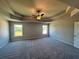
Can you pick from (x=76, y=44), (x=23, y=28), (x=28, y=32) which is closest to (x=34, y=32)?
(x=28, y=32)

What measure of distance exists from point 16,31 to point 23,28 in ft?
2.87

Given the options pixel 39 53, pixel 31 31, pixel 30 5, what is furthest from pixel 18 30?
pixel 30 5

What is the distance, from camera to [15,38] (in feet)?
28.3

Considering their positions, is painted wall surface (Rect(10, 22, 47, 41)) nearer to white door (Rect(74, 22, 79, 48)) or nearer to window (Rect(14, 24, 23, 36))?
window (Rect(14, 24, 23, 36))

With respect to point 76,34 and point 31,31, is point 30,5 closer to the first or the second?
point 76,34

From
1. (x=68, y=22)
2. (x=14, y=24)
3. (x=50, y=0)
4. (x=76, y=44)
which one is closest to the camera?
(x=50, y=0)

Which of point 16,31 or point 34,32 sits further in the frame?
point 34,32

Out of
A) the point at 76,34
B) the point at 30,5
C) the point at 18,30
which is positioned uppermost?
the point at 30,5

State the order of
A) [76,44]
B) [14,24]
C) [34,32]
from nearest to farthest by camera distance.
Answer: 1. [76,44]
2. [14,24]
3. [34,32]

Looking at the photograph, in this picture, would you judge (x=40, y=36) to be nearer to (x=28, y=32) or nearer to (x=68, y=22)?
(x=28, y=32)

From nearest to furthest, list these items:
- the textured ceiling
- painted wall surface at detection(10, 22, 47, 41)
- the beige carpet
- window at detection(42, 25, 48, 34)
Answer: the textured ceiling → the beige carpet → painted wall surface at detection(10, 22, 47, 41) → window at detection(42, 25, 48, 34)

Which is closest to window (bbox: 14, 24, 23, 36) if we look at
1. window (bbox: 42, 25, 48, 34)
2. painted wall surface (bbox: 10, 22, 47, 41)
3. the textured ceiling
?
painted wall surface (bbox: 10, 22, 47, 41)

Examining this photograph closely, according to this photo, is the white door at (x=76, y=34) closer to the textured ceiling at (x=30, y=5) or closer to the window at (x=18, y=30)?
the textured ceiling at (x=30, y=5)

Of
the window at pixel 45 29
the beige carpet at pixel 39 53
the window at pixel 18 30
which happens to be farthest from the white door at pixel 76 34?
the window at pixel 18 30
